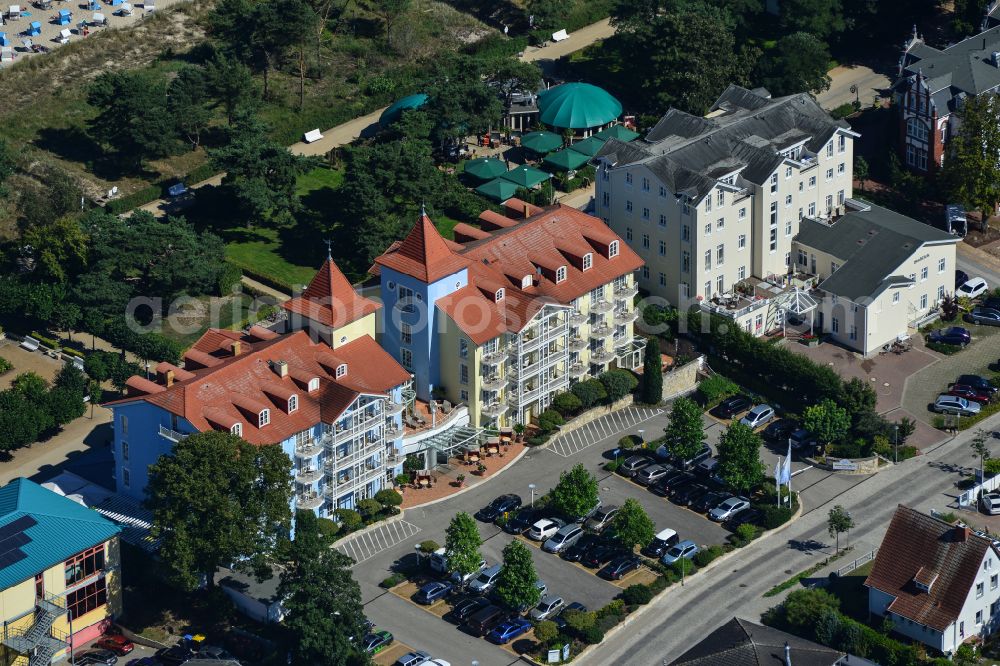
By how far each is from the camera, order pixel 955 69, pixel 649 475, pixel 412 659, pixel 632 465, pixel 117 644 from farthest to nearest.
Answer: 1. pixel 955 69
2. pixel 632 465
3. pixel 649 475
4. pixel 117 644
5. pixel 412 659

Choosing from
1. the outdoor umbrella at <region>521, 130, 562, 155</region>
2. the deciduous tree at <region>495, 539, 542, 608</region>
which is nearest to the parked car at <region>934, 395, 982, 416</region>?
the deciduous tree at <region>495, 539, 542, 608</region>

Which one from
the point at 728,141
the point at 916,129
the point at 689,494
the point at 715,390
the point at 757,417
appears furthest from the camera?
the point at 916,129

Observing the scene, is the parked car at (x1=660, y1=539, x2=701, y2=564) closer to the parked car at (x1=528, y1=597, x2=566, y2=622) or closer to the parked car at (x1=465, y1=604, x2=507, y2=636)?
the parked car at (x1=528, y1=597, x2=566, y2=622)

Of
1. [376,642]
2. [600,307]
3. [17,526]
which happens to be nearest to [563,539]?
[376,642]

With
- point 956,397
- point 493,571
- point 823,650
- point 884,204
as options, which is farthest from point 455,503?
point 884,204

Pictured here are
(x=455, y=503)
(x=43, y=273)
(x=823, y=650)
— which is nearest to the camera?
(x=823, y=650)

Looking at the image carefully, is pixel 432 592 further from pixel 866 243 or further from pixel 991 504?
pixel 866 243

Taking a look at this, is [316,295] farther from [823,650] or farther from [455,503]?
[823,650]
